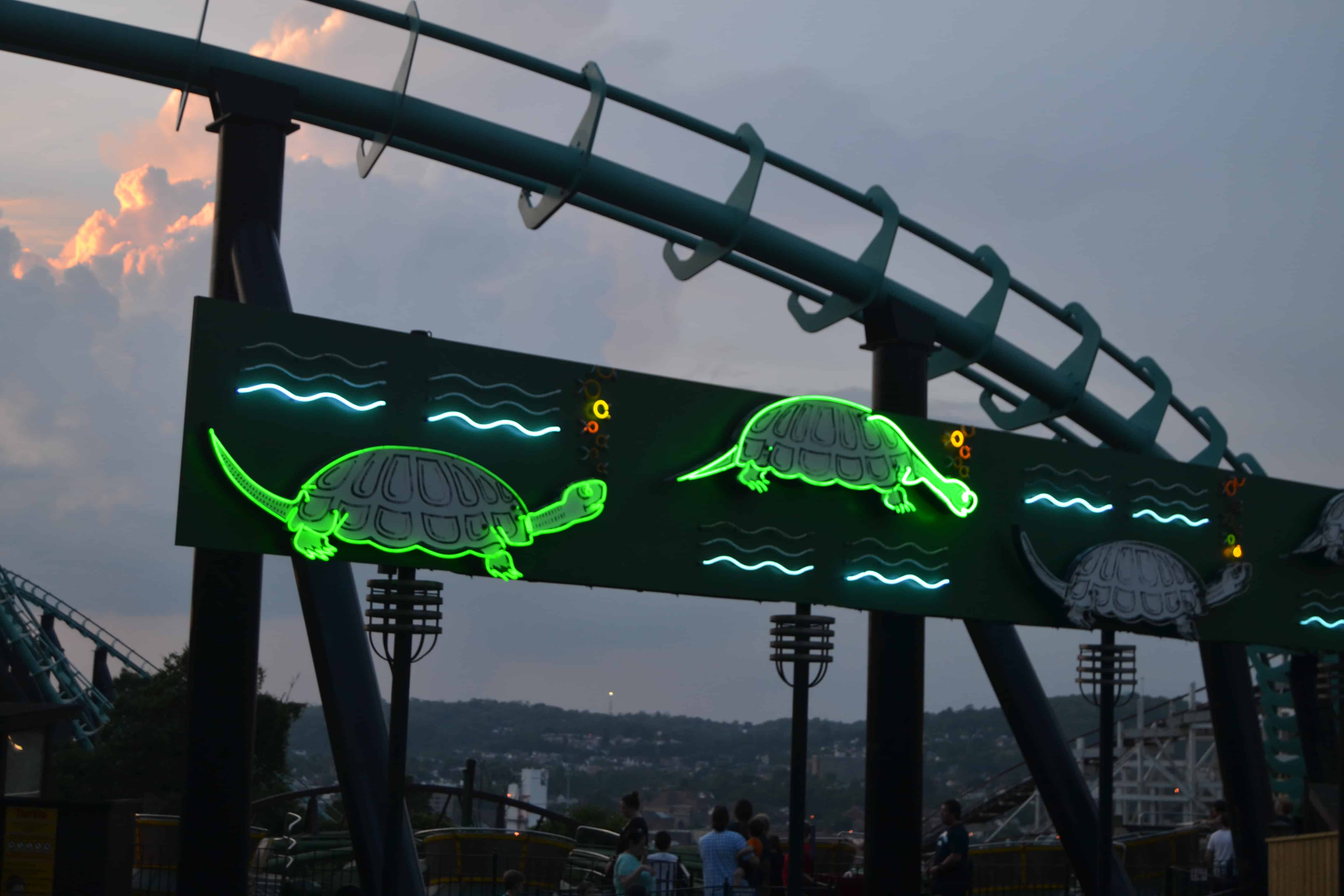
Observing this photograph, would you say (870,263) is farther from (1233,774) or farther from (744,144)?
(1233,774)

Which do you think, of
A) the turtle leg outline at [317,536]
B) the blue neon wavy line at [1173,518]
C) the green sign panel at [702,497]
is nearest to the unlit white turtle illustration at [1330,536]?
the green sign panel at [702,497]

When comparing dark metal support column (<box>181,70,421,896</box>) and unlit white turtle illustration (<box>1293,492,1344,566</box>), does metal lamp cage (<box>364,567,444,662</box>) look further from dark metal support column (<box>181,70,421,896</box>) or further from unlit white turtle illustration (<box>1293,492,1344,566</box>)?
unlit white turtle illustration (<box>1293,492,1344,566</box>)

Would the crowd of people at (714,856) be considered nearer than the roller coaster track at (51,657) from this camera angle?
Yes

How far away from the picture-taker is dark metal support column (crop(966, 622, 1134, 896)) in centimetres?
1850

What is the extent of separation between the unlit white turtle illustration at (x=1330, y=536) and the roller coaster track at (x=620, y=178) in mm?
Result: 3570

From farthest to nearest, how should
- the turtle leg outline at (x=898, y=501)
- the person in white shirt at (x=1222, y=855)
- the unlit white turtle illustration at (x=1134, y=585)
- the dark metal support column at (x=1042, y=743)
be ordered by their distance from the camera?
the person in white shirt at (x=1222, y=855)
the dark metal support column at (x=1042, y=743)
the unlit white turtle illustration at (x=1134, y=585)
the turtle leg outline at (x=898, y=501)

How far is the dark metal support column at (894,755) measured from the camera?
16.5 m

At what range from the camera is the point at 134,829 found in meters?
11.9

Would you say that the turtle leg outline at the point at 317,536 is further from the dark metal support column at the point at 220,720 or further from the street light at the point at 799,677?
the street light at the point at 799,677

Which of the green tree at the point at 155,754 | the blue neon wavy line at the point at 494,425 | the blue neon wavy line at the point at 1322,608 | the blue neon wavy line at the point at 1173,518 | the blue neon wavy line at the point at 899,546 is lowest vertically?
the green tree at the point at 155,754

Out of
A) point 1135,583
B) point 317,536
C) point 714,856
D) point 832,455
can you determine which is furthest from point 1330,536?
point 317,536

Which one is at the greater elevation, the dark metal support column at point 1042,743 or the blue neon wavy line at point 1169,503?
the blue neon wavy line at point 1169,503

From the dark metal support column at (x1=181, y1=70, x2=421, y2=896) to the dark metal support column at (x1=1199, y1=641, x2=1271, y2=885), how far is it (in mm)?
14807

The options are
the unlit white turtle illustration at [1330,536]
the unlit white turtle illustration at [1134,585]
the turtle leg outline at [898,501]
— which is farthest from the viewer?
the unlit white turtle illustration at [1330,536]
